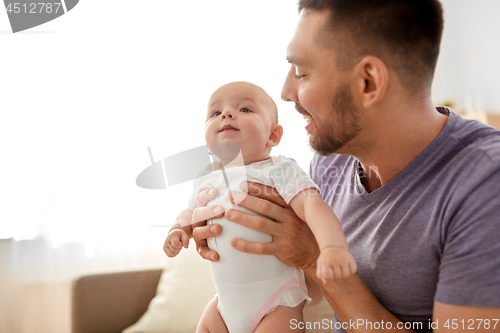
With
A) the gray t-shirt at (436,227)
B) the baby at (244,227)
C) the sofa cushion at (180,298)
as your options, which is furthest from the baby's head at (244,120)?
the sofa cushion at (180,298)

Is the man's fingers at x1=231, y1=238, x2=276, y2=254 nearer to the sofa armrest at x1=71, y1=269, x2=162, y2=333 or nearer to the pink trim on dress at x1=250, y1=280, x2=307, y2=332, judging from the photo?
the pink trim on dress at x1=250, y1=280, x2=307, y2=332

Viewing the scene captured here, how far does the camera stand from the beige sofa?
1987 mm

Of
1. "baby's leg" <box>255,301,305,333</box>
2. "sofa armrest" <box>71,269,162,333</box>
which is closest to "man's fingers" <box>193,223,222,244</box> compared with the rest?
"baby's leg" <box>255,301,305,333</box>

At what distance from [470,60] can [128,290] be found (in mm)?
3711

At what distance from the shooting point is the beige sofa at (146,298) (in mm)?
1987

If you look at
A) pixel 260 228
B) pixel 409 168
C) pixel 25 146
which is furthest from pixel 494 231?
pixel 25 146

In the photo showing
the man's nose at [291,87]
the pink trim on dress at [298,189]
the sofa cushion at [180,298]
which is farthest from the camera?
the sofa cushion at [180,298]

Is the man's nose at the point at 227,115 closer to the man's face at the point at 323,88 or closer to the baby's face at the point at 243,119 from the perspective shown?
the baby's face at the point at 243,119

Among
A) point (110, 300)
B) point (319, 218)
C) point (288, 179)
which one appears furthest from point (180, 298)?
point (319, 218)

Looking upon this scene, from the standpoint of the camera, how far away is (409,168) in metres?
1.08

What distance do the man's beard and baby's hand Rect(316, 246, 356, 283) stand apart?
1.41ft

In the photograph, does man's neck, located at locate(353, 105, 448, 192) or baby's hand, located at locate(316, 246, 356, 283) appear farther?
man's neck, located at locate(353, 105, 448, 192)

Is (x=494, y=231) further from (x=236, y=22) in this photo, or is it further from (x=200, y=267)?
(x=236, y=22)

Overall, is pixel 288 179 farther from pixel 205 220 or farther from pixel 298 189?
pixel 205 220
